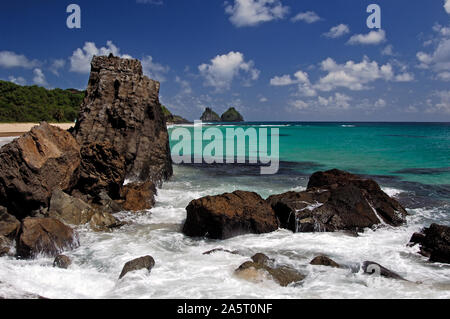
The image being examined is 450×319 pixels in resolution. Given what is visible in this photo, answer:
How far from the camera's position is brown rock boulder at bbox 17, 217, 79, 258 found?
24.0 feet

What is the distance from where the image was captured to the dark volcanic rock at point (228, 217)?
914 centimetres

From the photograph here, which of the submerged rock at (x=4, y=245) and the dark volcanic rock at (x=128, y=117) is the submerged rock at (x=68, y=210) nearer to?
the submerged rock at (x=4, y=245)

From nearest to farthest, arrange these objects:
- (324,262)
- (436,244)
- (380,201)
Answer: (324,262), (436,244), (380,201)

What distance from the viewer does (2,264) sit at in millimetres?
6812

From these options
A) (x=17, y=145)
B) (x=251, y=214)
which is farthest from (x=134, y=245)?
(x=17, y=145)

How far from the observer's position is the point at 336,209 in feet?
33.7

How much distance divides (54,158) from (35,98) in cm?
7430

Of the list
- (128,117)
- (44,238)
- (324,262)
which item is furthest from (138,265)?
(128,117)

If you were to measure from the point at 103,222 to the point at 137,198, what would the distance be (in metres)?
2.50

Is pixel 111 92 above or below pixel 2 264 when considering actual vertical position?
above

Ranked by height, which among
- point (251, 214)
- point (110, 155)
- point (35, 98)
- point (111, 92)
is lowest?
point (251, 214)

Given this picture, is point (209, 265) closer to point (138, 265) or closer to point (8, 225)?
point (138, 265)
